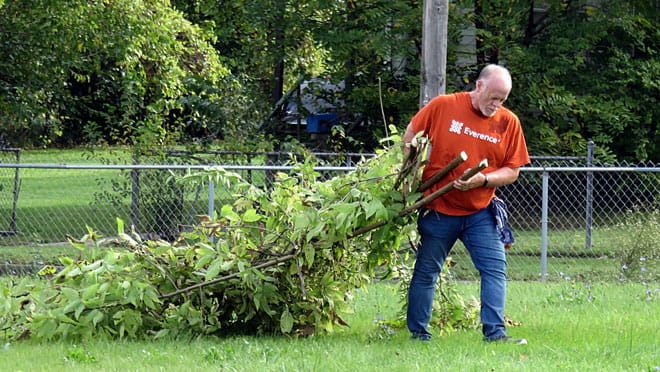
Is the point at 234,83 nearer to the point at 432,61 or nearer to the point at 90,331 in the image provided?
the point at 432,61

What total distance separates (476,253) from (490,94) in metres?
1.08

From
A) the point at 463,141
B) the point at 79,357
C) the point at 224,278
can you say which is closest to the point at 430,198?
the point at 463,141

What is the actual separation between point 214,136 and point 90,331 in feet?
26.3

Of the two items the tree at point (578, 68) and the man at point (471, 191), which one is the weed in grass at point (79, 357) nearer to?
the man at point (471, 191)

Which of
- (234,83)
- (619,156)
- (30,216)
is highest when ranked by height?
(234,83)

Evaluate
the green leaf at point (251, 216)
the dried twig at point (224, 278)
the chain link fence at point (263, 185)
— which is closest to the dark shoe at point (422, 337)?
the dried twig at point (224, 278)

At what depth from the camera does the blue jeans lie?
5.81 meters

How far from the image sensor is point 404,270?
21.6 feet

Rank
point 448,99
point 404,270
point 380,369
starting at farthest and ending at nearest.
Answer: point 404,270 < point 448,99 < point 380,369

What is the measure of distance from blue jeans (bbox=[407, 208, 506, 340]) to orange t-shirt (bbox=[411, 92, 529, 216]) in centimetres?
9

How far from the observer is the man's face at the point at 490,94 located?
217 inches

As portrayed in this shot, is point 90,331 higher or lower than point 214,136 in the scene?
lower

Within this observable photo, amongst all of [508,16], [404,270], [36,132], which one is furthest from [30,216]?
[36,132]

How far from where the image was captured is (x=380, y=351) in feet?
18.2
